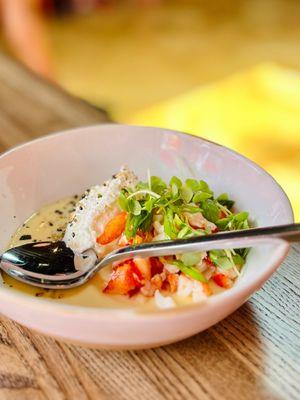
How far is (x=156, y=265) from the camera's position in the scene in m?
0.82

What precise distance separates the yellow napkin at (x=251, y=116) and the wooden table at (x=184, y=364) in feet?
3.24

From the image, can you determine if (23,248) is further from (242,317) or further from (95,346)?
(242,317)

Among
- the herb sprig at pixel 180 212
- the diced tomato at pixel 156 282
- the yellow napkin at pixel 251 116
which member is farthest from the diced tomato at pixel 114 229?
the yellow napkin at pixel 251 116

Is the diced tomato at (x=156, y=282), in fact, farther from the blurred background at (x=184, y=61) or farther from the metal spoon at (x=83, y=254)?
the blurred background at (x=184, y=61)

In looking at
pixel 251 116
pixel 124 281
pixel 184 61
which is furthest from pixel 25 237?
pixel 184 61

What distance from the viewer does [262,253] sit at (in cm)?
78

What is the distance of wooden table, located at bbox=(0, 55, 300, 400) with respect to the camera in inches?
27.8

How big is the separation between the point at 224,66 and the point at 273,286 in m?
3.16

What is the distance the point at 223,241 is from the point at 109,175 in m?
0.45

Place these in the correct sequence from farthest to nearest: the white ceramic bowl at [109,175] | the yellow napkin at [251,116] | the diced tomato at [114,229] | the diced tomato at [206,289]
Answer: the yellow napkin at [251,116] → the diced tomato at [114,229] → the diced tomato at [206,289] → the white ceramic bowl at [109,175]

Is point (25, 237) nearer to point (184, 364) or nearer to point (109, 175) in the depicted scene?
point (109, 175)

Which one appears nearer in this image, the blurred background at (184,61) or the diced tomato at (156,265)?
the diced tomato at (156,265)

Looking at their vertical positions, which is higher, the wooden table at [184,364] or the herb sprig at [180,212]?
the herb sprig at [180,212]

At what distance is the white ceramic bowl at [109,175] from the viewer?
66cm
